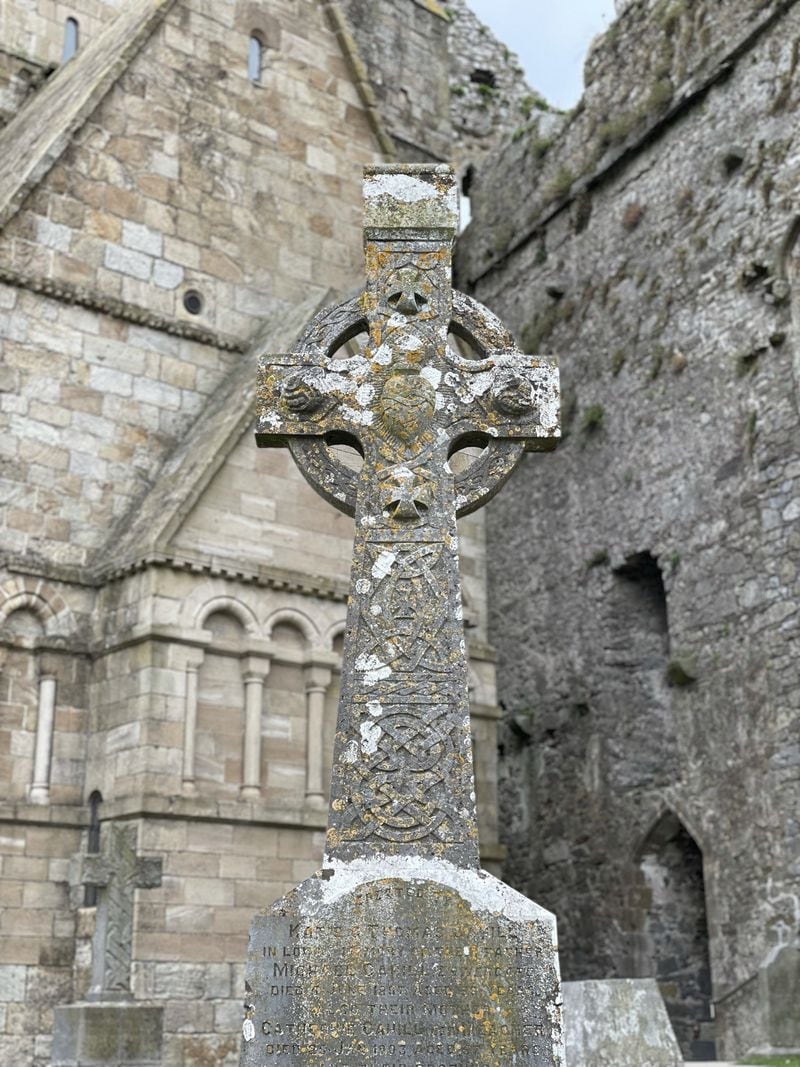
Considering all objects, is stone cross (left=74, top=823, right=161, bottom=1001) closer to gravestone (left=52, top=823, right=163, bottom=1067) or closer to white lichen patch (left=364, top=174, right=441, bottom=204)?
gravestone (left=52, top=823, right=163, bottom=1067)

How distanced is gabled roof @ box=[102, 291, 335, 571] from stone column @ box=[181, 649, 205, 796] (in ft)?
2.77

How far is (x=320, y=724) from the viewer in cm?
1097

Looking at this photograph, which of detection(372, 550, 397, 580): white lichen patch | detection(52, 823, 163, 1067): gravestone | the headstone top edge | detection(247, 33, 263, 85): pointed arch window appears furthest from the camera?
detection(247, 33, 263, 85): pointed arch window

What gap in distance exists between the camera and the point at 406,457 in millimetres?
4684

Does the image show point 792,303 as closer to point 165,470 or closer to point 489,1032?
point 165,470

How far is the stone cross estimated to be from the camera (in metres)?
9.52

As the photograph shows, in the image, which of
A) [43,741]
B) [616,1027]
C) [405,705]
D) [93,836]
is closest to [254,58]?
[43,741]

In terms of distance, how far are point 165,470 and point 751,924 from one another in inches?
262

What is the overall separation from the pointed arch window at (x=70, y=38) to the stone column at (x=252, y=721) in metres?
8.95

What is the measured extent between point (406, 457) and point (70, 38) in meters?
13.6

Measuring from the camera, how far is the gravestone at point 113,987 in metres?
8.59

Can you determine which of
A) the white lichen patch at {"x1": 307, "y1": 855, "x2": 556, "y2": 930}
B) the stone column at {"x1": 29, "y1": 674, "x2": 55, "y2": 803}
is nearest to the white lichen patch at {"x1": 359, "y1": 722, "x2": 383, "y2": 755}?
the white lichen patch at {"x1": 307, "y1": 855, "x2": 556, "y2": 930}

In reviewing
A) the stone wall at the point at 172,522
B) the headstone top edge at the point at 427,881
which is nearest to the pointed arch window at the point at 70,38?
the stone wall at the point at 172,522

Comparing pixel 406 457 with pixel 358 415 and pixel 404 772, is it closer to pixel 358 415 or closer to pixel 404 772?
pixel 358 415
